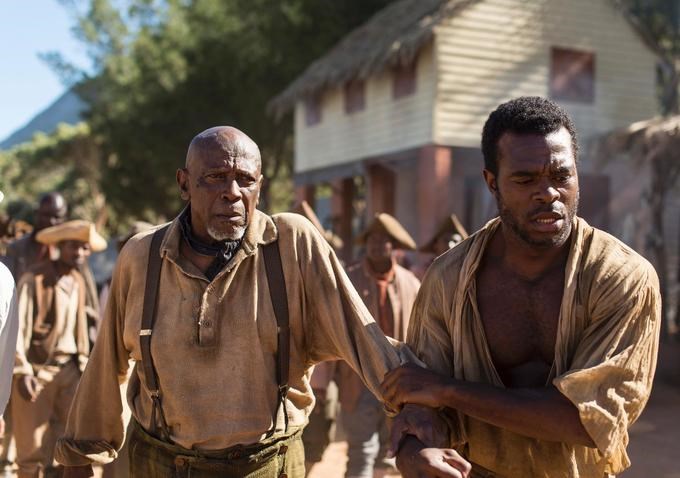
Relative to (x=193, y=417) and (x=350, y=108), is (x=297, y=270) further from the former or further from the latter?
(x=350, y=108)

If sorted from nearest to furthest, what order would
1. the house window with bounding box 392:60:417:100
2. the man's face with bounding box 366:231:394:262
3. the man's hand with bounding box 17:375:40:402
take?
1. the man's hand with bounding box 17:375:40:402
2. the man's face with bounding box 366:231:394:262
3. the house window with bounding box 392:60:417:100

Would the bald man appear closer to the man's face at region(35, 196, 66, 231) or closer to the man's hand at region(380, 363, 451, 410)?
the man's hand at region(380, 363, 451, 410)

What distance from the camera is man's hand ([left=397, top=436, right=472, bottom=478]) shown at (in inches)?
96.4

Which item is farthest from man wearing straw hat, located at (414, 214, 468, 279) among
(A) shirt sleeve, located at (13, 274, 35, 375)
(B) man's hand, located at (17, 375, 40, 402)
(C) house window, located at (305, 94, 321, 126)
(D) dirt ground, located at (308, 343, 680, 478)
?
(C) house window, located at (305, 94, 321, 126)

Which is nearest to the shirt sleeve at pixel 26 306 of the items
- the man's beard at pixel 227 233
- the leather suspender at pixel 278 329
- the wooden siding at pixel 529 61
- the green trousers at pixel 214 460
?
the green trousers at pixel 214 460

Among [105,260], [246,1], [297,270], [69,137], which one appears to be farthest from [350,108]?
[69,137]

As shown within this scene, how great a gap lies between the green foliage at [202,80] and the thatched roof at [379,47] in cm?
344

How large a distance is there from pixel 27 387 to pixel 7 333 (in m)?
2.50

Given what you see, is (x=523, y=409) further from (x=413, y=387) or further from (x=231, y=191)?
(x=231, y=191)

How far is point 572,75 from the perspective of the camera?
1628cm

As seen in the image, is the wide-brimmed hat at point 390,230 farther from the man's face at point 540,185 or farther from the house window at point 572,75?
the house window at point 572,75

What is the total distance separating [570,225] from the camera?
107 inches

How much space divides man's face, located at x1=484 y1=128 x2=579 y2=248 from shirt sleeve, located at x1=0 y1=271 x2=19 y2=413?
1904 mm

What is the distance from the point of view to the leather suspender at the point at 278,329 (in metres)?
3.07
